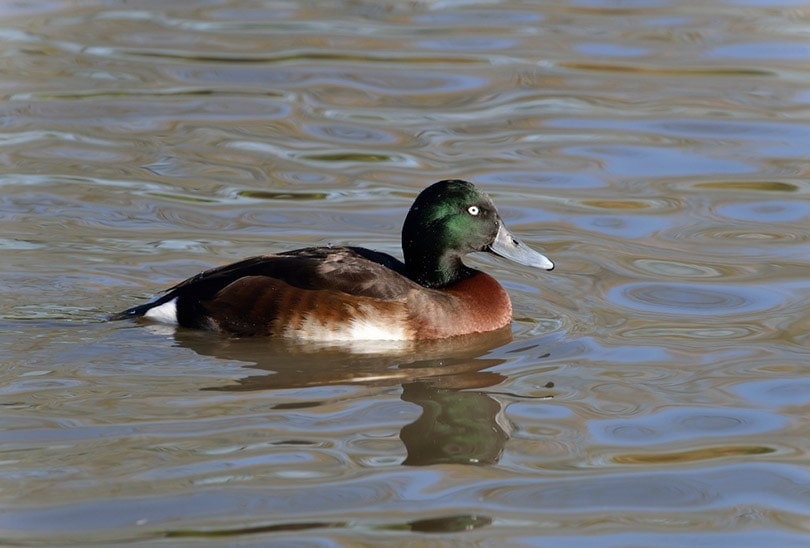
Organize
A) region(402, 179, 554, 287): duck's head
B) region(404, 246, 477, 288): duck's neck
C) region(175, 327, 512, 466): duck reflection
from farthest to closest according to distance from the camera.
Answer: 1. region(404, 246, 477, 288): duck's neck
2. region(402, 179, 554, 287): duck's head
3. region(175, 327, 512, 466): duck reflection

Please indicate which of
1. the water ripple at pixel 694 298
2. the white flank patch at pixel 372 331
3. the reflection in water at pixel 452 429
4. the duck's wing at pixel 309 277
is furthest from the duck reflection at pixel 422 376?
the water ripple at pixel 694 298

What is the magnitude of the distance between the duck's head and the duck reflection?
20.8 inches

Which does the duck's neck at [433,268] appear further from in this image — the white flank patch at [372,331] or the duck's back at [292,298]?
the white flank patch at [372,331]

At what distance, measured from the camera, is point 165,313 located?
8422mm

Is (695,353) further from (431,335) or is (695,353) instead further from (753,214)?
(753,214)

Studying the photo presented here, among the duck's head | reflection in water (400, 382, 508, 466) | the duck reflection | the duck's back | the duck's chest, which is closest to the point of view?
reflection in water (400, 382, 508, 466)

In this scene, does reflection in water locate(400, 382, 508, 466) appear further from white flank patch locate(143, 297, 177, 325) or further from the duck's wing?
white flank patch locate(143, 297, 177, 325)

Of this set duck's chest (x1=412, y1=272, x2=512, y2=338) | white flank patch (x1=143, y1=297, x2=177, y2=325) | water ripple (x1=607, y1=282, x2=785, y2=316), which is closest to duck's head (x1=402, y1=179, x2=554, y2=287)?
duck's chest (x1=412, y1=272, x2=512, y2=338)

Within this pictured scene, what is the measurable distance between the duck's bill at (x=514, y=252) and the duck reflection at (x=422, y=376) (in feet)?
1.68

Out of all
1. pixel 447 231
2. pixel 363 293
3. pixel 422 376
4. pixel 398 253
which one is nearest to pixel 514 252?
pixel 447 231

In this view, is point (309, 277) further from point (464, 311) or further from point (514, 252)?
point (514, 252)

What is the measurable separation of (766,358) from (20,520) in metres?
4.16

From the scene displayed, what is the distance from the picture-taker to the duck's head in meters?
8.65

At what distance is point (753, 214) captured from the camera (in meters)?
10.7
